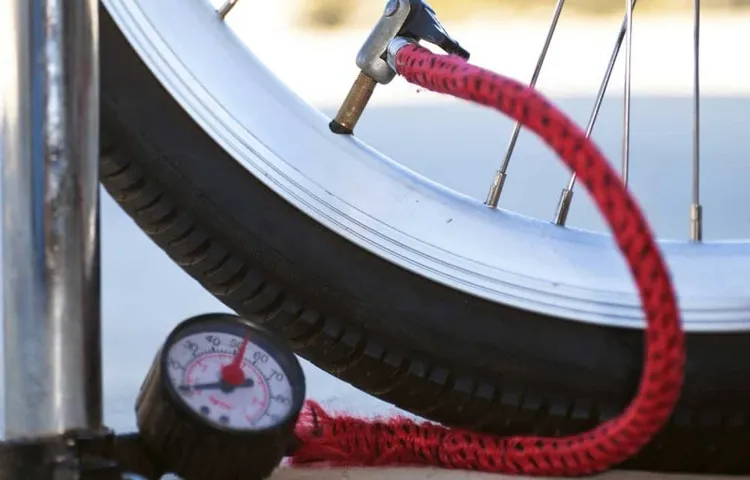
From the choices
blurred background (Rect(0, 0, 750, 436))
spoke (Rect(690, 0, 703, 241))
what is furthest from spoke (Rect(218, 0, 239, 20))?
spoke (Rect(690, 0, 703, 241))

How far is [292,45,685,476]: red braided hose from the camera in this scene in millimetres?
466

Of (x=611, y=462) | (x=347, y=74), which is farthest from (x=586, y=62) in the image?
(x=611, y=462)

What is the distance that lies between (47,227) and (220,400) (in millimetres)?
126

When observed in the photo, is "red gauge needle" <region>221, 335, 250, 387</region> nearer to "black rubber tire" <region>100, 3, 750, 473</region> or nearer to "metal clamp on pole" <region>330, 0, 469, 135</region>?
"black rubber tire" <region>100, 3, 750, 473</region>

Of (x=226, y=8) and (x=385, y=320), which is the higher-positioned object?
(x=226, y=8)

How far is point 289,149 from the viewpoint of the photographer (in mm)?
664

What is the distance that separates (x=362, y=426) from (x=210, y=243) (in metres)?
0.13

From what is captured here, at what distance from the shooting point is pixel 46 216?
1.52 ft

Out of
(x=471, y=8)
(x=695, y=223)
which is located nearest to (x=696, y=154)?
(x=695, y=223)

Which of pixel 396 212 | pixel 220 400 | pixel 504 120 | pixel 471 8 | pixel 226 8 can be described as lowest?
pixel 220 400

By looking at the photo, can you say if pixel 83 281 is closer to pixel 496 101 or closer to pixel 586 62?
pixel 496 101

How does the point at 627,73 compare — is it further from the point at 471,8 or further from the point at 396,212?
the point at 471,8

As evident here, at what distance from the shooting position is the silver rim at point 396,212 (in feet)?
2.09

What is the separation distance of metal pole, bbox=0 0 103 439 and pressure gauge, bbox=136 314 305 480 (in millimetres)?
63
